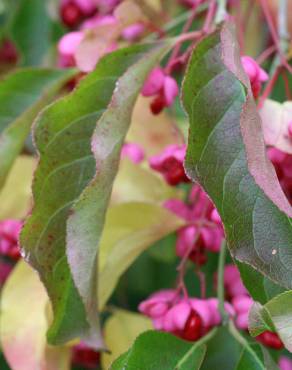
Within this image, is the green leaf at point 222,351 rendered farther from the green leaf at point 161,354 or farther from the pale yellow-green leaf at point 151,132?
the pale yellow-green leaf at point 151,132

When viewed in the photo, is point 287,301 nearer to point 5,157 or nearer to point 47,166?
point 47,166

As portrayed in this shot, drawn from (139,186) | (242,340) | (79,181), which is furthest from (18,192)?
(242,340)

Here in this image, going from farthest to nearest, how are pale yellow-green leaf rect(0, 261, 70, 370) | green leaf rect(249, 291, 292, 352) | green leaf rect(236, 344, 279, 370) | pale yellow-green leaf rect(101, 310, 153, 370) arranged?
pale yellow-green leaf rect(101, 310, 153, 370)
pale yellow-green leaf rect(0, 261, 70, 370)
green leaf rect(236, 344, 279, 370)
green leaf rect(249, 291, 292, 352)

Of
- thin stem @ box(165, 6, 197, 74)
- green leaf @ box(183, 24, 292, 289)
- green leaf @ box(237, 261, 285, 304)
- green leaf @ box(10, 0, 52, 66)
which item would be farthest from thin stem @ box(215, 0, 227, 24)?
green leaf @ box(10, 0, 52, 66)

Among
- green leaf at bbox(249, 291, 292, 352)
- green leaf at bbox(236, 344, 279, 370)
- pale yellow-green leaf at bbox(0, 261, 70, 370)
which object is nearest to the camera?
green leaf at bbox(249, 291, 292, 352)

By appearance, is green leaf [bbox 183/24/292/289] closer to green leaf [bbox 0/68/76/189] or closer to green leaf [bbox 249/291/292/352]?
green leaf [bbox 249/291/292/352]

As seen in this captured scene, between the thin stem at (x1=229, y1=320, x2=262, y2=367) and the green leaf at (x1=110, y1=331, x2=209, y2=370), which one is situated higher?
the green leaf at (x1=110, y1=331, x2=209, y2=370)

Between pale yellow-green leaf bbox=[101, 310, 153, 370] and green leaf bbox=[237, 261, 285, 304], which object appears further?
pale yellow-green leaf bbox=[101, 310, 153, 370]
